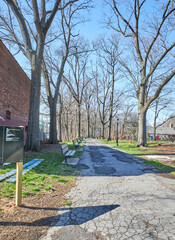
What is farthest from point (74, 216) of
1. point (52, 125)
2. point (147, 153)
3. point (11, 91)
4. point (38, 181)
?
point (52, 125)

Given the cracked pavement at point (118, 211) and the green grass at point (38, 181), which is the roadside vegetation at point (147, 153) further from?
the green grass at point (38, 181)

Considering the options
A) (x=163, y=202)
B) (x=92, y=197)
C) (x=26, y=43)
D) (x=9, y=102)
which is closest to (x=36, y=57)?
(x=26, y=43)

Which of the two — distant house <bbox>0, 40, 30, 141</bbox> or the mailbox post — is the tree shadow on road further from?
distant house <bbox>0, 40, 30, 141</bbox>

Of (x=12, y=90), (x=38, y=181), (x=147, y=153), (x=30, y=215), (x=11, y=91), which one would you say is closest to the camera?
(x=30, y=215)

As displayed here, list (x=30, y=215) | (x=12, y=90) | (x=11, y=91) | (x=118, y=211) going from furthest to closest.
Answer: (x=12, y=90) < (x=11, y=91) < (x=118, y=211) < (x=30, y=215)

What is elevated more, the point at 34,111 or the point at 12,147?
the point at 34,111

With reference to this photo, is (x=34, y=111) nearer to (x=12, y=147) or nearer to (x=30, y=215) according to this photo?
(x=12, y=147)

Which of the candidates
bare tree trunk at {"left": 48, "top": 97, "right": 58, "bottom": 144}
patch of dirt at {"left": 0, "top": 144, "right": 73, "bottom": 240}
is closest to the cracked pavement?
patch of dirt at {"left": 0, "top": 144, "right": 73, "bottom": 240}

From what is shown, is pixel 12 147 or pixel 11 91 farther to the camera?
pixel 11 91

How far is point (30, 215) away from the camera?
2.99 meters

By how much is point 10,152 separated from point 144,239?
263 centimetres

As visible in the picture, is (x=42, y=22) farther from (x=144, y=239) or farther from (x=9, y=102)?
(x=144, y=239)

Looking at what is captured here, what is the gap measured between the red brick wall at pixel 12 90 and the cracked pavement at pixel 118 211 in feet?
23.5

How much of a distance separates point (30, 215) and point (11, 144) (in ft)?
4.30
